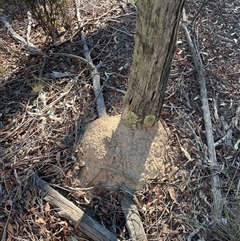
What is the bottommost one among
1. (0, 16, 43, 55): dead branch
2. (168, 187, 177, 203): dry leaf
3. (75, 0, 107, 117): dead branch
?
(168, 187, 177, 203): dry leaf

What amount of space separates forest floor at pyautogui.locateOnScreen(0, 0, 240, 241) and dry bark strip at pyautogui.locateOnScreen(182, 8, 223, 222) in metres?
0.04

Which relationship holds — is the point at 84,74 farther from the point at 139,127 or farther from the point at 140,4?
the point at 140,4

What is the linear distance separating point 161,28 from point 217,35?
5.16ft

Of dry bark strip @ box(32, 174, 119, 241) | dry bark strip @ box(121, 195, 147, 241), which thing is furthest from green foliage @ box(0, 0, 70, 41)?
dry bark strip @ box(121, 195, 147, 241)

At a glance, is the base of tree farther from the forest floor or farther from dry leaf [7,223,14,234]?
dry leaf [7,223,14,234]

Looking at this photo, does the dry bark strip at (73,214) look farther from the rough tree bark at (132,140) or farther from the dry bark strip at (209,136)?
the dry bark strip at (209,136)

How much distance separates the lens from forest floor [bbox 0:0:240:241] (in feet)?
7.43

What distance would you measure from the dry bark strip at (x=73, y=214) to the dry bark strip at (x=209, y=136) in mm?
675

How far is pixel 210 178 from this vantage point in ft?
7.89

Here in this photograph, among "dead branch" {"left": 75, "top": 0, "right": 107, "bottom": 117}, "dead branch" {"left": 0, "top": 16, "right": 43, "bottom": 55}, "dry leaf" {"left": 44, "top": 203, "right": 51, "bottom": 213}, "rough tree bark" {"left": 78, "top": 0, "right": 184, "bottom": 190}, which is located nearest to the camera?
"rough tree bark" {"left": 78, "top": 0, "right": 184, "bottom": 190}

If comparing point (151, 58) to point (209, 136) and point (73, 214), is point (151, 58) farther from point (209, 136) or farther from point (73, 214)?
point (73, 214)

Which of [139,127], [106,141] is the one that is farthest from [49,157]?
[139,127]

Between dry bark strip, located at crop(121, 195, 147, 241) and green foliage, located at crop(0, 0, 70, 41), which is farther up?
green foliage, located at crop(0, 0, 70, 41)

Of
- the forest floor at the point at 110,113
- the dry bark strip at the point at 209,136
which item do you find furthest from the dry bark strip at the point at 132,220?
the dry bark strip at the point at 209,136
